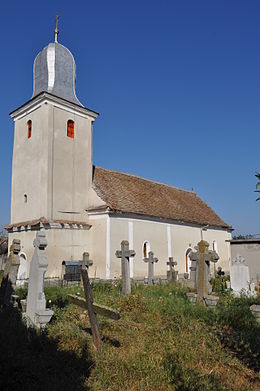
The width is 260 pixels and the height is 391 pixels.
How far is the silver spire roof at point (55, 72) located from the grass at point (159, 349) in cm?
1572

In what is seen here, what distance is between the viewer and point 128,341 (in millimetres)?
5922

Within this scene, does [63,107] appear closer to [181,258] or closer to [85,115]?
[85,115]

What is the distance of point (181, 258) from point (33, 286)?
58.7 ft

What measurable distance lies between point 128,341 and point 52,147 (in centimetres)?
1461

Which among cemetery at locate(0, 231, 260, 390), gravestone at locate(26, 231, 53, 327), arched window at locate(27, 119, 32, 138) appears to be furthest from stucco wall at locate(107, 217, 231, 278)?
gravestone at locate(26, 231, 53, 327)

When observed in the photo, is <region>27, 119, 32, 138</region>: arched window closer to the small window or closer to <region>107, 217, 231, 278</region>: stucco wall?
<region>107, 217, 231, 278</region>: stucco wall

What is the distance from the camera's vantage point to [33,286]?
23.1 feet

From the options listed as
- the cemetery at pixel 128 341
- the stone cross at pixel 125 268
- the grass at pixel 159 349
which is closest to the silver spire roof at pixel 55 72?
the stone cross at pixel 125 268

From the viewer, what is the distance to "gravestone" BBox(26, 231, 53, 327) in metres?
6.48

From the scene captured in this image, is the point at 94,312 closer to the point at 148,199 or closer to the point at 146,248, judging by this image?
the point at 146,248

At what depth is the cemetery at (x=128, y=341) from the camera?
14.5 ft

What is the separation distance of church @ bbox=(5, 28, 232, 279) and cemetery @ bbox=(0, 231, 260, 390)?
379 inches

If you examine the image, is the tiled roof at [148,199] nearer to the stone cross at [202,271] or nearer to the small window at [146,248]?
the small window at [146,248]

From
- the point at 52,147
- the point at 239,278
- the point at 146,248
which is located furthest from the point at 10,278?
the point at 146,248
